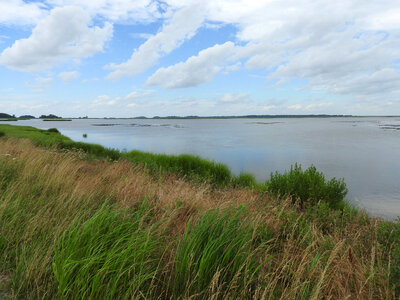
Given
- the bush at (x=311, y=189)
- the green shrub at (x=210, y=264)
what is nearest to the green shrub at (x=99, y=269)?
the green shrub at (x=210, y=264)

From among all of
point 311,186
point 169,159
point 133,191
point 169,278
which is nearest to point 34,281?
point 169,278

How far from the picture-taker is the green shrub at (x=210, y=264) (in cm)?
272

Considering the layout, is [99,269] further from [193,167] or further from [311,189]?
[193,167]

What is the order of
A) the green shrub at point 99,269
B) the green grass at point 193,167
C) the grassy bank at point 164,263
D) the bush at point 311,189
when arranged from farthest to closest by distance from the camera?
the green grass at point 193,167 → the bush at point 311,189 → the grassy bank at point 164,263 → the green shrub at point 99,269

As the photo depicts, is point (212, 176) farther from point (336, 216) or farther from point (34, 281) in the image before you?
point (34, 281)

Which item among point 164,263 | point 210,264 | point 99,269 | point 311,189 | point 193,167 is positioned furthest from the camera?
point 193,167

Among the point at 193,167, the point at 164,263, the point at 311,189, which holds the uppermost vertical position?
the point at 164,263

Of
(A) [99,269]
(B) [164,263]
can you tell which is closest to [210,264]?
(B) [164,263]

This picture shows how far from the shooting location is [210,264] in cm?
296

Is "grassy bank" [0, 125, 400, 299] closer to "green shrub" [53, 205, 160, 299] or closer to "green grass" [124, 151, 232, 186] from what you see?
"green shrub" [53, 205, 160, 299]

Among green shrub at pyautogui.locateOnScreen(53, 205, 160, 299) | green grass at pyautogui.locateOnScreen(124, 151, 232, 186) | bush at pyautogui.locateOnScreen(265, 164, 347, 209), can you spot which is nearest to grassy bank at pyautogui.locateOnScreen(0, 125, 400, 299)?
green shrub at pyautogui.locateOnScreen(53, 205, 160, 299)

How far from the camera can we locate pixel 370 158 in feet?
82.4

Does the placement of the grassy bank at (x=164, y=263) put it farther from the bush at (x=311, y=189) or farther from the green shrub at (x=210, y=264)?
the bush at (x=311, y=189)

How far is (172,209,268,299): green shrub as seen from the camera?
8.92ft
